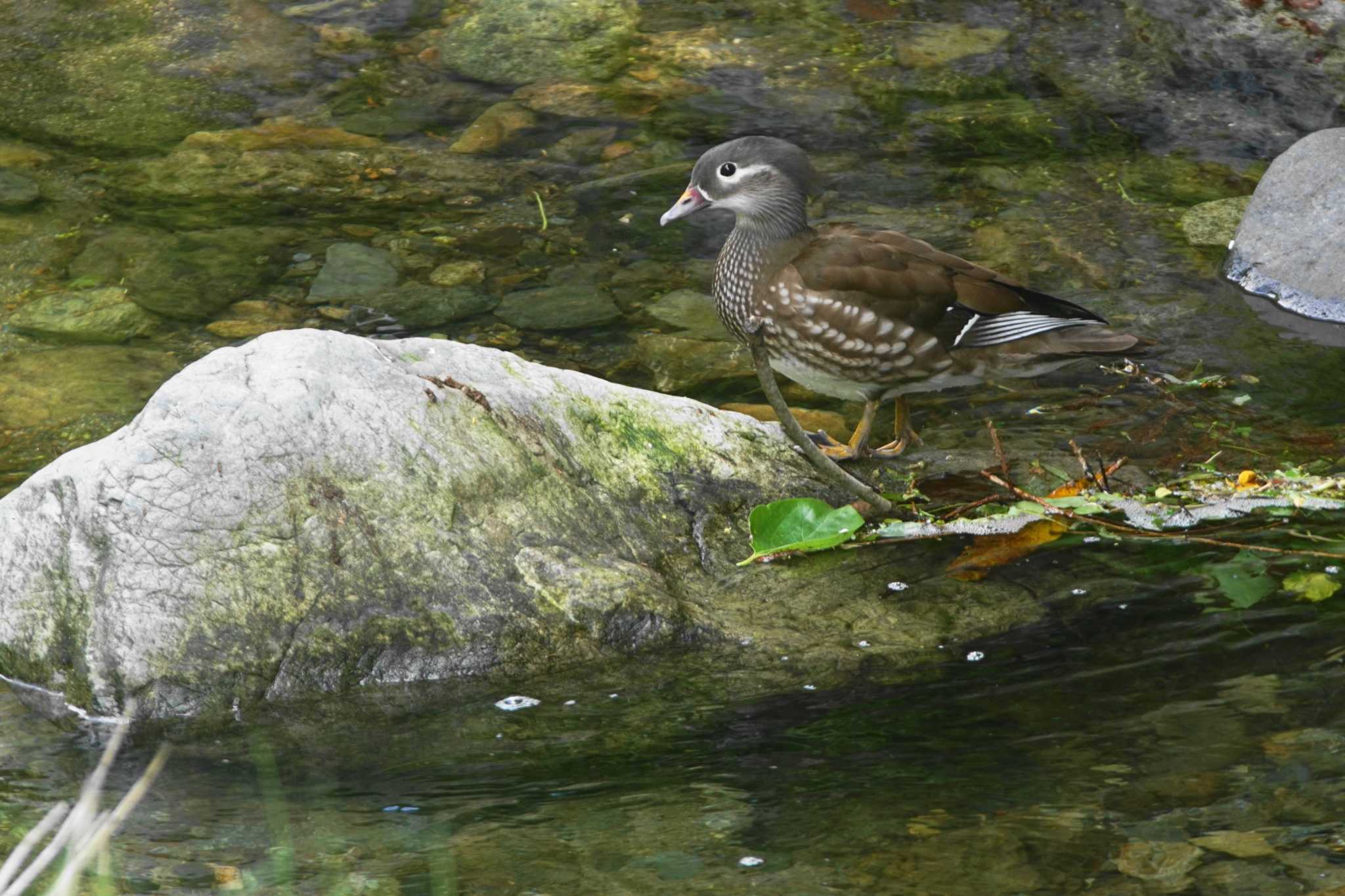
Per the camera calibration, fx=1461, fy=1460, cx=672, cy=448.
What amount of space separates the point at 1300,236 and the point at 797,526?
12.4 feet

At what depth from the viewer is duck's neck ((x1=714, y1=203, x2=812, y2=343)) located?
19.3 ft

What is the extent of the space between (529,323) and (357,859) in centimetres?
404

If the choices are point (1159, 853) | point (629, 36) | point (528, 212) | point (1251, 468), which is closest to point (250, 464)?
point (1159, 853)

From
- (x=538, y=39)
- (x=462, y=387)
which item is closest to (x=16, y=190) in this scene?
(x=538, y=39)

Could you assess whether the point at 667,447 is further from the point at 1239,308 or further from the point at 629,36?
the point at 629,36

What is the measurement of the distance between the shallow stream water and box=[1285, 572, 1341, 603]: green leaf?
0.05m

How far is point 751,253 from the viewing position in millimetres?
5922

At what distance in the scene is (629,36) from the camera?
33.1 feet

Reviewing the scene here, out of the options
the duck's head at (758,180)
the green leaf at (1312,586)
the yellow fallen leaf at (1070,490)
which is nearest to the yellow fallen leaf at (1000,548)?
the yellow fallen leaf at (1070,490)

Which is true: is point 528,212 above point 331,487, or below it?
below

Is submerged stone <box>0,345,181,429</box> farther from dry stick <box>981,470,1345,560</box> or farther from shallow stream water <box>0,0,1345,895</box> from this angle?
dry stick <box>981,470,1345,560</box>

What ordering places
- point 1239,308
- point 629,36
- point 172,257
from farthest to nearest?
1. point 629,36
2. point 172,257
3. point 1239,308

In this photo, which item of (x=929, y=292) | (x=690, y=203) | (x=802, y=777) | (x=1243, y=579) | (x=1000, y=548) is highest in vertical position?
(x=690, y=203)

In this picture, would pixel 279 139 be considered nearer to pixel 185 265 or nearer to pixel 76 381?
pixel 185 265
